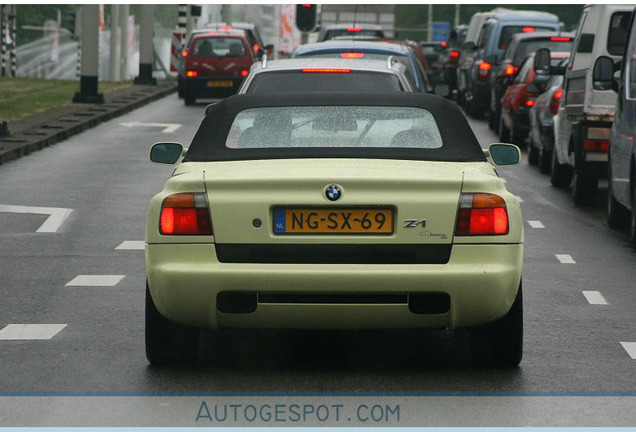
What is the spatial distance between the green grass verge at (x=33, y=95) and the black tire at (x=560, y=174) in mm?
11399

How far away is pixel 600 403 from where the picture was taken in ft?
21.8

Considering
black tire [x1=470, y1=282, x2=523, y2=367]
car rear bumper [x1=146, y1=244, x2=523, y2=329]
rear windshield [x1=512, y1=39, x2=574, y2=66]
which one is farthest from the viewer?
rear windshield [x1=512, y1=39, x2=574, y2=66]

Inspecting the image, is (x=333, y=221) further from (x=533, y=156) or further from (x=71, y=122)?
(x=71, y=122)

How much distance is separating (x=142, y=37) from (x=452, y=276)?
3799cm

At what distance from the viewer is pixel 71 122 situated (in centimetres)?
2728

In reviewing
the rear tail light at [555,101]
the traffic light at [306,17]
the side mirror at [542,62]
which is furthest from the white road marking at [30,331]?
the traffic light at [306,17]

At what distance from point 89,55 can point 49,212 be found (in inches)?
698

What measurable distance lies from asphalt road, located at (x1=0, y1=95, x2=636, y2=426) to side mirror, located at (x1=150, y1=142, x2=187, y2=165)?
0.92 m

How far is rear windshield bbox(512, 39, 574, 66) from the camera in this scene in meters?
27.1

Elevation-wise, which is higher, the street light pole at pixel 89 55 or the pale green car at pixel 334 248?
the pale green car at pixel 334 248

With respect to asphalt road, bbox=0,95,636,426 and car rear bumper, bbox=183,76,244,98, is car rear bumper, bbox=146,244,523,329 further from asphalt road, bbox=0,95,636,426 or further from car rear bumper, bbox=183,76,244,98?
car rear bumper, bbox=183,76,244,98

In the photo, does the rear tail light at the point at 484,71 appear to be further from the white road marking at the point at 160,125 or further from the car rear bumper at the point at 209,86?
the car rear bumper at the point at 209,86

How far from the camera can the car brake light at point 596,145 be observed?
1572cm

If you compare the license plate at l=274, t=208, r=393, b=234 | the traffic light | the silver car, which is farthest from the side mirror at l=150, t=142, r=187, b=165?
the traffic light
